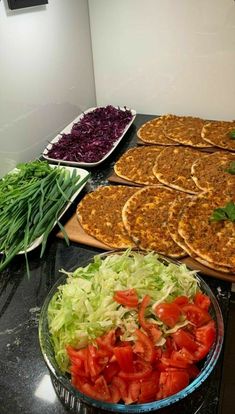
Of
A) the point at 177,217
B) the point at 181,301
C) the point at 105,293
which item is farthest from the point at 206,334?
the point at 177,217

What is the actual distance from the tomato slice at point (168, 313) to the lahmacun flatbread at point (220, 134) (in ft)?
4.75

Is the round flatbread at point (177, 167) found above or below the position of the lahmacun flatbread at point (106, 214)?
above

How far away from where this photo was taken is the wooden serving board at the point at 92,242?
5.03 feet

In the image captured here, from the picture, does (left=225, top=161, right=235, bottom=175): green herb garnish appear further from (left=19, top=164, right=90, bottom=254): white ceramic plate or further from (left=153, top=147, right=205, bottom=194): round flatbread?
(left=19, top=164, right=90, bottom=254): white ceramic plate

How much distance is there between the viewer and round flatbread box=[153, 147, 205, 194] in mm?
2049

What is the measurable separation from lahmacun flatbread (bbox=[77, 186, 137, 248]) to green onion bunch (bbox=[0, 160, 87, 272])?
0.39 ft

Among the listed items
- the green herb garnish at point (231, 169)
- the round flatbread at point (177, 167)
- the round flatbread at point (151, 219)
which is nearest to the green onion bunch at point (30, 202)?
the round flatbread at point (151, 219)

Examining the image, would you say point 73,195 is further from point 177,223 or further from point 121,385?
point 121,385

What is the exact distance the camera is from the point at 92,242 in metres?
1.79

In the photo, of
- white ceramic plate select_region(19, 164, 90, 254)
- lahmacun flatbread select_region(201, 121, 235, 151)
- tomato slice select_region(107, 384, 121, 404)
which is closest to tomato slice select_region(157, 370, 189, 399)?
tomato slice select_region(107, 384, 121, 404)

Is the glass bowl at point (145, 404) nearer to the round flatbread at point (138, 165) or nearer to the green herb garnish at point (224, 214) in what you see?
the green herb garnish at point (224, 214)

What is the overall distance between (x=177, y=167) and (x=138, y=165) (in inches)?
10.1

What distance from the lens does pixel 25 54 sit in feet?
7.16

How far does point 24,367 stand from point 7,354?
0.31ft
